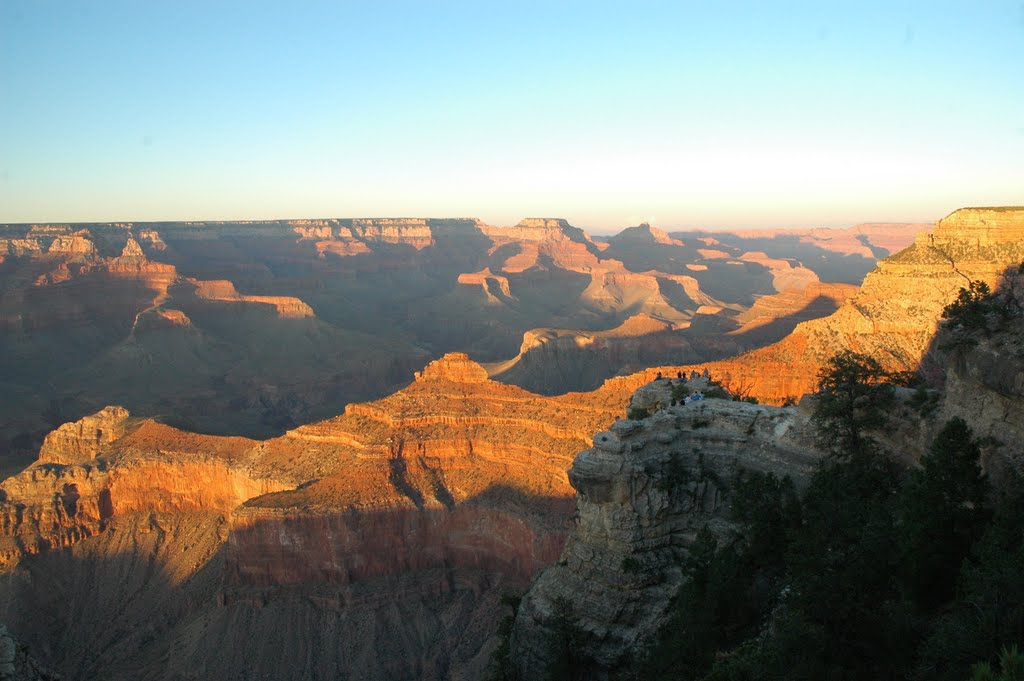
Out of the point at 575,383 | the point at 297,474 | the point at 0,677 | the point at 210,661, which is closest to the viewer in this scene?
the point at 0,677

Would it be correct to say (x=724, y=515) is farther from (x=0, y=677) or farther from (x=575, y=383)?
(x=575, y=383)

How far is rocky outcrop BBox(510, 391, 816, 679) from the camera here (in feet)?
81.9

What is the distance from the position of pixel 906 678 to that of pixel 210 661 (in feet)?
107

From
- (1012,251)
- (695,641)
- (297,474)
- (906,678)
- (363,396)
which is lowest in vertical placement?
(363,396)

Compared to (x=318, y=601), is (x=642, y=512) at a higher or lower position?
higher

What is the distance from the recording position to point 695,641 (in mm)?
20219

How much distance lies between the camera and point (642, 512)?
25.3m

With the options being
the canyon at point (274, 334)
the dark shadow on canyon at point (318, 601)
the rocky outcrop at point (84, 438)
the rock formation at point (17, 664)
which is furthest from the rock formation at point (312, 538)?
the rock formation at point (17, 664)

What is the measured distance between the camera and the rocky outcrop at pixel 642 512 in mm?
24969

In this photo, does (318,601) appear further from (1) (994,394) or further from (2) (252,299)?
(2) (252,299)

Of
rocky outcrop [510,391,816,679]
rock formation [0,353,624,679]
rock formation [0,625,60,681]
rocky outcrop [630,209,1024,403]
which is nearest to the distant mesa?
rock formation [0,353,624,679]

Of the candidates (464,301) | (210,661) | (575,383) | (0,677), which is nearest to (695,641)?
(0,677)

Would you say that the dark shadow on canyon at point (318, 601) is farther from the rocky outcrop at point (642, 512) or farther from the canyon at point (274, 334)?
the canyon at point (274, 334)

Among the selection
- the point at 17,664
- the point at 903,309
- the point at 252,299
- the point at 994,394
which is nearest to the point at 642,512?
the point at 994,394
